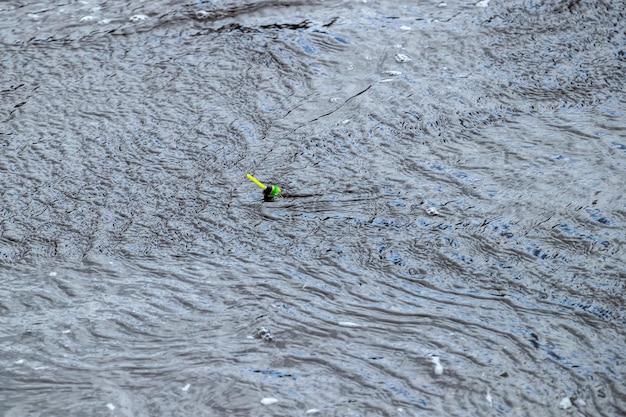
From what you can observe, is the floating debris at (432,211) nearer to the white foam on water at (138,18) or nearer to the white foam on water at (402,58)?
the white foam on water at (402,58)

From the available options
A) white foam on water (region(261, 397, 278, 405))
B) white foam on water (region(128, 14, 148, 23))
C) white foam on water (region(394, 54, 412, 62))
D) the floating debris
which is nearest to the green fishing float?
the floating debris

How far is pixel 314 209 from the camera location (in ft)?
10.1

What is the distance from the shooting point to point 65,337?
2.60 m

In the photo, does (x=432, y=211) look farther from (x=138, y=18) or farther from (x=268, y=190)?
(x=138, y=18)

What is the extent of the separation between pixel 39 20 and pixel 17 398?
2.77m

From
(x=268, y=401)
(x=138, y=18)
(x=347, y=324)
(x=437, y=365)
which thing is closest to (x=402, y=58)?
(x=138, y=18)

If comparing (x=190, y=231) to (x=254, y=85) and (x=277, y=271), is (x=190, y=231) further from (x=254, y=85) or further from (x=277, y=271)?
(x=254, y=85)

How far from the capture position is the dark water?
2.41 m

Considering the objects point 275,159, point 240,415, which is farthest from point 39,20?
point 240,415

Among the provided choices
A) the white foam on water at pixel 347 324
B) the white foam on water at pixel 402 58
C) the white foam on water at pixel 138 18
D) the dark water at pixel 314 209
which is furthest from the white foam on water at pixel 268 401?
the white foam on water at pixel 138 18

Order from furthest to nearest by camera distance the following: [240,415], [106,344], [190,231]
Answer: [190,231] → [106,344] → [240,415]

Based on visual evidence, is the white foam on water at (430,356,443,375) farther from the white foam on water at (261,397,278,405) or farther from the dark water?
the white foam on water at (261,397,278,405)

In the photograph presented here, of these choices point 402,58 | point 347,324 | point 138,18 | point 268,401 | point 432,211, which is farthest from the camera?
point 138,18

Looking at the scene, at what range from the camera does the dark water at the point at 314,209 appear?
2410 mm
